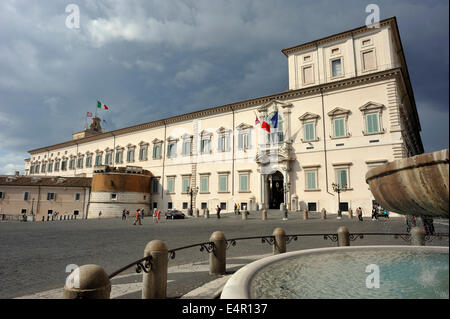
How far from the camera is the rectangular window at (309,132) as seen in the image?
27.3 metres

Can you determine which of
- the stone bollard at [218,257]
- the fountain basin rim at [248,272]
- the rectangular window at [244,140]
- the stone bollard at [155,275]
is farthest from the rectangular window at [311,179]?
the stone bollard at [155,275]

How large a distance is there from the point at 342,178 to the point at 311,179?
2.85 metres

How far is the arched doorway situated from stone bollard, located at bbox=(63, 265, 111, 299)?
2778 centimetres

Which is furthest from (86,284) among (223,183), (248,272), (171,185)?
(171,185)

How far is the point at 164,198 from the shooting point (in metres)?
37.8

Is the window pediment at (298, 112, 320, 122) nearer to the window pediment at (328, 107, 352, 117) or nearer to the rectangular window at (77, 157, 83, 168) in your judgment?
the window pediment at (328, 107, 352, 117)

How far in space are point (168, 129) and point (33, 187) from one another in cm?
2103

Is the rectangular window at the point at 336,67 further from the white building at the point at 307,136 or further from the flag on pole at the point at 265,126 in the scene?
the flag on pole at the point at 265,126

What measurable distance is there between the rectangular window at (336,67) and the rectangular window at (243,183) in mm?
14066

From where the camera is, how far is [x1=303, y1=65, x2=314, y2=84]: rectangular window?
29419 millimetres

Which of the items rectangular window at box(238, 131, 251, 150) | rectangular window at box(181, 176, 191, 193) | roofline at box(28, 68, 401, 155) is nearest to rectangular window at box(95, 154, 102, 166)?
roofline at box(28, 68, 401, 155)

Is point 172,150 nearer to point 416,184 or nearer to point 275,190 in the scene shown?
point 275,190
